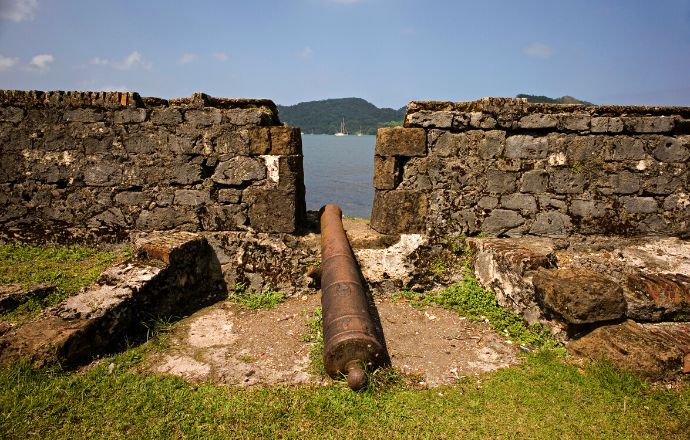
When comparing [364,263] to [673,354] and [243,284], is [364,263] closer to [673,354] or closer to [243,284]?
[243,284]

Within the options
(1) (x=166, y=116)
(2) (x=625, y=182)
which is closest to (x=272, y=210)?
(1) (x=166, y=116)

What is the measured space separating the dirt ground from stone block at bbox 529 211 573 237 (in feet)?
5.29

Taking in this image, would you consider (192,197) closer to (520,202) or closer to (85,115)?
(85,115)

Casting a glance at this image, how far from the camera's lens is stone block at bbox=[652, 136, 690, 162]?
4.80 m

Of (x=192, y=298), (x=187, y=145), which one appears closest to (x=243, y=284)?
(x=192, y=298)

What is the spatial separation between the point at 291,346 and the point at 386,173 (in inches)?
96.5

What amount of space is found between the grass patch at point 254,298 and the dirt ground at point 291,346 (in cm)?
Result: 10

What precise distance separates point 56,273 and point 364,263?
364 cm

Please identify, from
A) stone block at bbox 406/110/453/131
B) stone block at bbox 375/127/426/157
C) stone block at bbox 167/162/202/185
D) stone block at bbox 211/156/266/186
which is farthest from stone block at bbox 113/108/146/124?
stone block at bbox 406/110/453/131

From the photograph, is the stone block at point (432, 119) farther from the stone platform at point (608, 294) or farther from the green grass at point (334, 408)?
the green grass at point (334, 408)

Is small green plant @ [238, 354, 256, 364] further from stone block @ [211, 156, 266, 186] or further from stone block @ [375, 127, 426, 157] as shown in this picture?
stone block @ [375, 127, 426, 157]

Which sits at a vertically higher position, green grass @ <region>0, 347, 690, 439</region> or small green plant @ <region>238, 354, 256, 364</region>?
green grass @ <region>0, 347, 690, 439</region>

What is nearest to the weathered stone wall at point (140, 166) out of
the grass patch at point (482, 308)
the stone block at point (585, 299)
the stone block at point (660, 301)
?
the grass patch at point (482, 308)

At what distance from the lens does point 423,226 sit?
519cm
